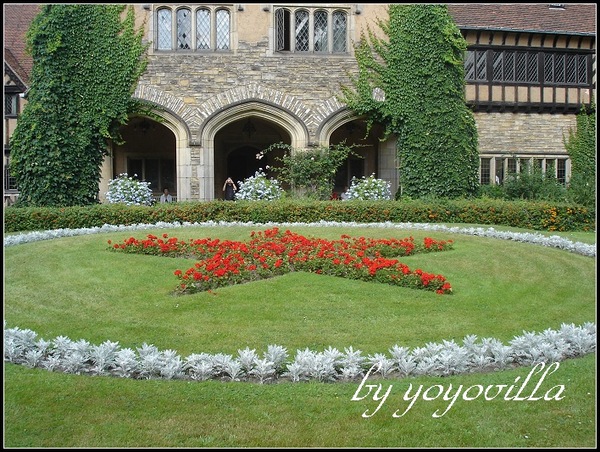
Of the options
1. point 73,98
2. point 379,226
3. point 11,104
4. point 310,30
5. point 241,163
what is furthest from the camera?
point 11,104

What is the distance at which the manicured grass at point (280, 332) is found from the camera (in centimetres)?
462

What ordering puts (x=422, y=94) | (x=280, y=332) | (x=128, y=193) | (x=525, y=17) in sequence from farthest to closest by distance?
(x=525, y=17)
(x=422, y=94)
(x=128, y=193)
(x=280, y=332)

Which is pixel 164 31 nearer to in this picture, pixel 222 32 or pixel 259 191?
pixel 222 32

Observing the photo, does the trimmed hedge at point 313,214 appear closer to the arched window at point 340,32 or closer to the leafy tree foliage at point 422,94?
the leafy tree foliage at point 422,94

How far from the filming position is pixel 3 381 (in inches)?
211

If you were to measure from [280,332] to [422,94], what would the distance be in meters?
14.4

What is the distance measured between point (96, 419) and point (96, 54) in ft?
53.1

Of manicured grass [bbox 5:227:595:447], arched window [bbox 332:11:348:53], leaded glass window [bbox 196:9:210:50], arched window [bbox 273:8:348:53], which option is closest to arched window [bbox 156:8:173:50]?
leaded glass window [bbox 196:9:210:50]

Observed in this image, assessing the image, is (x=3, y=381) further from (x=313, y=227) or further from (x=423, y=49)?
(x=423, y=49)

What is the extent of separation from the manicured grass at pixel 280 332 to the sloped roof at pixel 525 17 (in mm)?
12795

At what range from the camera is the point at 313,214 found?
601 inches

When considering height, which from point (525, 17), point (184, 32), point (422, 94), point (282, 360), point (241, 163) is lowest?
point (282, 360)

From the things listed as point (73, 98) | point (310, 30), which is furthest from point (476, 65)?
point (73, 98)

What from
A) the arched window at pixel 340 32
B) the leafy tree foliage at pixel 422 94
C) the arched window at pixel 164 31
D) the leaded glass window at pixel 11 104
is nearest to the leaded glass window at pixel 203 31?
the arched window at pixel 164 31
